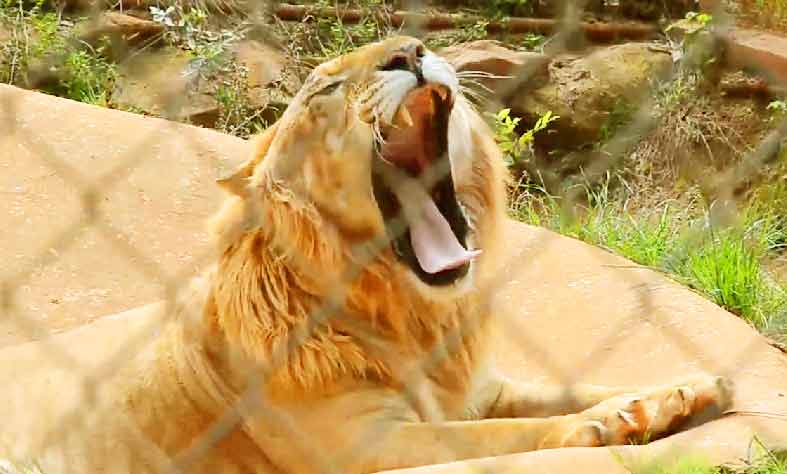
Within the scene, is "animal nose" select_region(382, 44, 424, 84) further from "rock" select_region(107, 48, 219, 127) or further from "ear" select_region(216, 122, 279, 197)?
"rock" select_region(107, 48, 219, 127)

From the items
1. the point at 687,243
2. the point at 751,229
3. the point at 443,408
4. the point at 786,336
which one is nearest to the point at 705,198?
the point at 751,229

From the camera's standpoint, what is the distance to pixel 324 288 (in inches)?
69.6

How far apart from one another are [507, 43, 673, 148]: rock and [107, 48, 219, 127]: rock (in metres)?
0.95

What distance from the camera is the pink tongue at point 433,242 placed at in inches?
69.0

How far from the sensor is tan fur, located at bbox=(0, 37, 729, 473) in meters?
1.74

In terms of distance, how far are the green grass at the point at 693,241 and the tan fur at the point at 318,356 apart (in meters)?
0.79

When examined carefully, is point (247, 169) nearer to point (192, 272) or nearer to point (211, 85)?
point (192, 272)

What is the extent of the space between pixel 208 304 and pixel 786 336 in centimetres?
123

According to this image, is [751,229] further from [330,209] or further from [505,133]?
[330,209]

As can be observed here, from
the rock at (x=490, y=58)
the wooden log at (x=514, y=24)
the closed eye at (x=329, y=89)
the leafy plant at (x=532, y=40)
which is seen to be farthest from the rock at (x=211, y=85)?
the closed eye at (x=329, y=89)

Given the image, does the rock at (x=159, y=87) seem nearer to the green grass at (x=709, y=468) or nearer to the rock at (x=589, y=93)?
the rock at (x=589, y=93)

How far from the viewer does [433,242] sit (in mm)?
1760

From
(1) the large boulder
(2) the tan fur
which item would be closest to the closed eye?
(2) the tan fur

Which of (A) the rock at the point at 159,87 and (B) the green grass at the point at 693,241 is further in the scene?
(A) the rock at the point at 159,87
